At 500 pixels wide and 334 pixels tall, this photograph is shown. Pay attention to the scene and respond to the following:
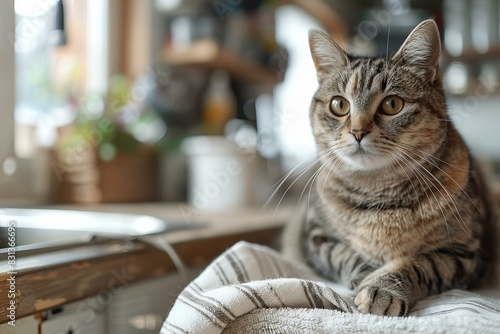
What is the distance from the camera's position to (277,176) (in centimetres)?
225

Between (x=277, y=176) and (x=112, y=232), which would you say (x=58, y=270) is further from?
(x=277, y=176)

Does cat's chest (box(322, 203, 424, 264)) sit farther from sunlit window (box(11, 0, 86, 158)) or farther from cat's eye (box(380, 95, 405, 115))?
sunlit window (box(11, 0, 86, 158))

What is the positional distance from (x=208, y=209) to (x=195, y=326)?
1097 millimetres

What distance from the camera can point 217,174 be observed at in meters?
1.72

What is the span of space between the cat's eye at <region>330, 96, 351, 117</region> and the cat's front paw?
0.97ft

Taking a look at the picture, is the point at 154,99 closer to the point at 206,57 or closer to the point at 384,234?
the point at 206,57

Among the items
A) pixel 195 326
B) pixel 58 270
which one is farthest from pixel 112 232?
pixel 195 326

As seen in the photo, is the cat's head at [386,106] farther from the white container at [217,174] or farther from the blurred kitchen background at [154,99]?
the white container at [217,174]

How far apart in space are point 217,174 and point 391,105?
3.36ft

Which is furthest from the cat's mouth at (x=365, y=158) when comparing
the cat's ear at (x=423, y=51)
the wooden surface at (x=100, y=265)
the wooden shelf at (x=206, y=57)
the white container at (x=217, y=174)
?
the wooden shelf at (x=206, y=57)

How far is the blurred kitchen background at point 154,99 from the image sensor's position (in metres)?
1.33

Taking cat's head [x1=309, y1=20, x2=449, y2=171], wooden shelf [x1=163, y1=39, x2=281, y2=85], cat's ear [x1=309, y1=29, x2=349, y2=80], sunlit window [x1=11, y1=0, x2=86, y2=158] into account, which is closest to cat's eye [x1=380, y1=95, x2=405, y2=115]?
cat's head [x1=309, y1=20, x2=449, y2=171]

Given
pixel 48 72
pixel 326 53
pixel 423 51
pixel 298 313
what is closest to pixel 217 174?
pixel 48 72

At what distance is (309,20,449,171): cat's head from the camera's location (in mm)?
752
